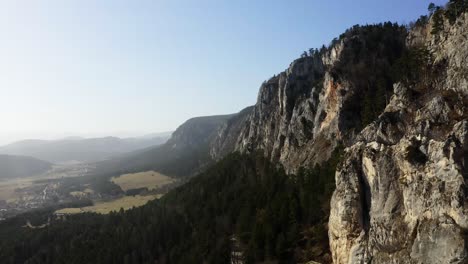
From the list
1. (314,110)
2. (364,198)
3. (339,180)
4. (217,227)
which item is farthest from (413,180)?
(217,227)

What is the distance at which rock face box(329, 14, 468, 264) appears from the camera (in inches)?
1892

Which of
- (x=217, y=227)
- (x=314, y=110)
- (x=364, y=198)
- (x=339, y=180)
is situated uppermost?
(x=314, y=110)

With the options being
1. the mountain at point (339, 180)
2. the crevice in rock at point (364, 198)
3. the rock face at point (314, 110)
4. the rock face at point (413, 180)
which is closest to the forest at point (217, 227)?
the mountain at point (339, 180)

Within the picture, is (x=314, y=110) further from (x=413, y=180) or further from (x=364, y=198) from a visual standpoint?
(x=413, y=180)

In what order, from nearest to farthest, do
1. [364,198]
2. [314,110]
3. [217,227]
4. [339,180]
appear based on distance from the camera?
[364,198] < [339,180] < [314,110] < [217,227]

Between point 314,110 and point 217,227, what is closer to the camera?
point 314,110

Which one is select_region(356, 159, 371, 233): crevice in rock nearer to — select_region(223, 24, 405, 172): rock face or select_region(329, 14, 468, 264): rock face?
select_region(329, 14, 468, 264): rock face

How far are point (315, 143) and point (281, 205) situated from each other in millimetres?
24726

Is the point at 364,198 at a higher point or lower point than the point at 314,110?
lower

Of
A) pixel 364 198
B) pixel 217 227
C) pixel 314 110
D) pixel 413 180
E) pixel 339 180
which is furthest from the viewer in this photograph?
pixel 217 227

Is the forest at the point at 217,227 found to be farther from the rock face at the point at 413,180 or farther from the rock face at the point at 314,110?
the rock face at the point at 413,180

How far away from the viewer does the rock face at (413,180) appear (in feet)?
158

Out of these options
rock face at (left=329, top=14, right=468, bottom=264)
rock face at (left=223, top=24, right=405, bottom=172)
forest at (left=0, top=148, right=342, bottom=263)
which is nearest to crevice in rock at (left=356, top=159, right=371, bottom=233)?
rock face at (left=329, top=14, right=468, bottom=264)

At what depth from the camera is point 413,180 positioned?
54.3 meters
